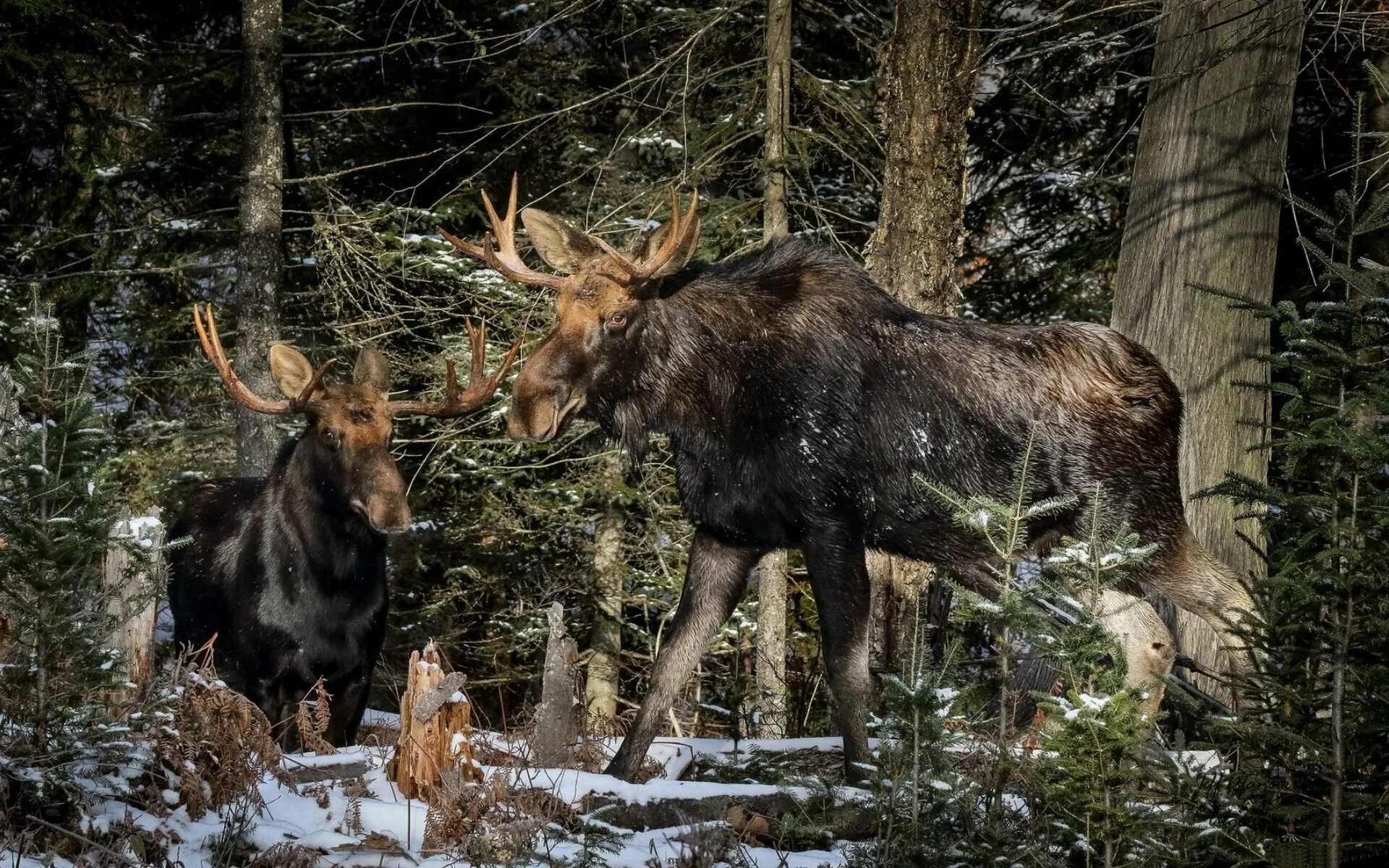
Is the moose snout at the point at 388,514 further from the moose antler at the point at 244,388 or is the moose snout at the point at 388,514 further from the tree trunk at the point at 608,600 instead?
the tree trunk at the point at 608,600

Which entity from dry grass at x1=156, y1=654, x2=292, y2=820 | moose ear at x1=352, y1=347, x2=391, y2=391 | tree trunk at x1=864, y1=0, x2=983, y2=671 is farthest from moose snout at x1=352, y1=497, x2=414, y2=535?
tree trunk at x1=864, y1=0, x2=983, y2=671

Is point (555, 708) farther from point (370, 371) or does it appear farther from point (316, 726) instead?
point (370, 371)

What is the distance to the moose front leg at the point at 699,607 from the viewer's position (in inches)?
260

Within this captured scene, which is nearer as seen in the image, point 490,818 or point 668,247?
point 490,818

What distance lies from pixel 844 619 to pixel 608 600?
8.47 m

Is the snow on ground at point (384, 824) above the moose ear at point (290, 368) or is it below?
below

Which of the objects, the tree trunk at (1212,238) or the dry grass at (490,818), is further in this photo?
the tree trunk at (1212,238)

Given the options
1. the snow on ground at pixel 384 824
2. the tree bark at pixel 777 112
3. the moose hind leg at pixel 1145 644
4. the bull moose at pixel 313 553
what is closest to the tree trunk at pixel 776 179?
the tree bark at pixel 777 112

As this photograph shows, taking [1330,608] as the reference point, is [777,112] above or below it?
above

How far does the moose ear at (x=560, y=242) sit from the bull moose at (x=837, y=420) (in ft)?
0.03

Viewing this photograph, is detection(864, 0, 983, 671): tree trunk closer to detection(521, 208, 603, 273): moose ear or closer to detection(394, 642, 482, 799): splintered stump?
detection(521, 208, 603, 273): moose ear

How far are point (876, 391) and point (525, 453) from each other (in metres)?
8.53

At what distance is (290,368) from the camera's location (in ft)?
26.8

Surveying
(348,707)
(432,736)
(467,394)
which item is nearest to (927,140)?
(467,394)
